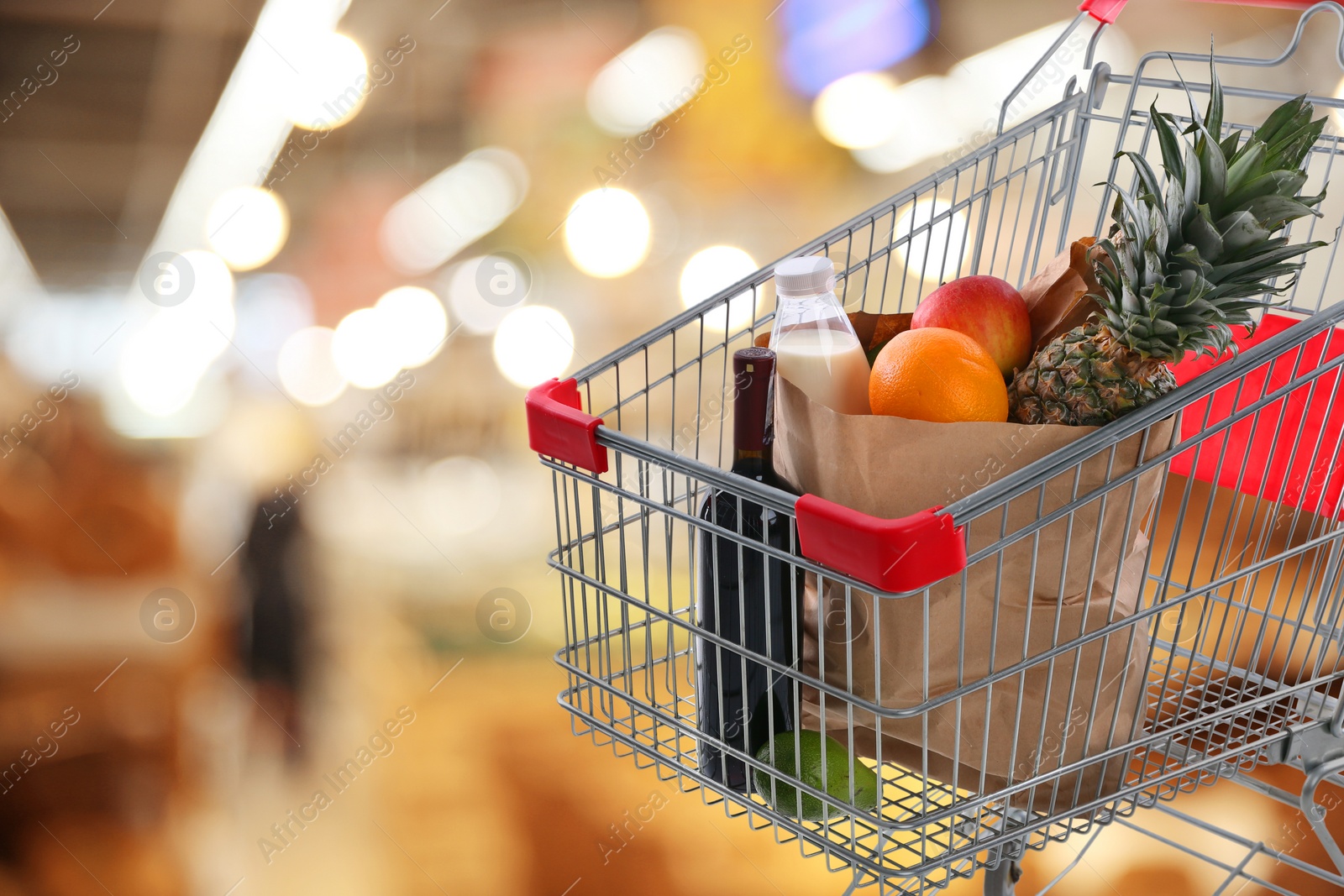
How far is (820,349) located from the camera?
2.53 ft

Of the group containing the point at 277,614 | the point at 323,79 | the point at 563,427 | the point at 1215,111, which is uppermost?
the point at 323,79

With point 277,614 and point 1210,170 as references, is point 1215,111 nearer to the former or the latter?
point 1210,170

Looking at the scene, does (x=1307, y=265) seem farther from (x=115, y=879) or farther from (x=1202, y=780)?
(x=115, y=879)

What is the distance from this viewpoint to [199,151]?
1645 mm

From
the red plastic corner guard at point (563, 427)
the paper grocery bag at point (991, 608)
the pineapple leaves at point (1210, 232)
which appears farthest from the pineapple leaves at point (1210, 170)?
the red plastic corner guard at point (563, 427)

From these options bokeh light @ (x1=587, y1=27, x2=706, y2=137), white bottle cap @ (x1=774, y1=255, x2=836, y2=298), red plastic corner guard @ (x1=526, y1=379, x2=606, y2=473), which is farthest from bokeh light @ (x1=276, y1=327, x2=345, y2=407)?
white bottle cap @ (x1=774, y1=255, x2=836, y2=298)

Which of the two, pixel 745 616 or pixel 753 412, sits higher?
pixel 753 412

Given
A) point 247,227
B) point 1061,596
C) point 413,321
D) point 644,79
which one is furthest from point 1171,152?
point 247,227

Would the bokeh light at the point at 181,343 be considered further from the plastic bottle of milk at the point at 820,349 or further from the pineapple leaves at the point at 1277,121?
the pineapple leaves at the point at 1277,121

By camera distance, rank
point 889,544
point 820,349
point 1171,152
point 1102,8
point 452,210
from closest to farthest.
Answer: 1. point 889,544
2. point 1171,152
3. point 820,349
4. point 1102,8
5. point 452,210

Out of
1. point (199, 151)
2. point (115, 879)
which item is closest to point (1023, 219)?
point (199, 151)

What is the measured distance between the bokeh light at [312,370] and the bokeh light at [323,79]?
13.9 inches

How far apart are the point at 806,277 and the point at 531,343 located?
1159 mm

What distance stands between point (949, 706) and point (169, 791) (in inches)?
59.5
